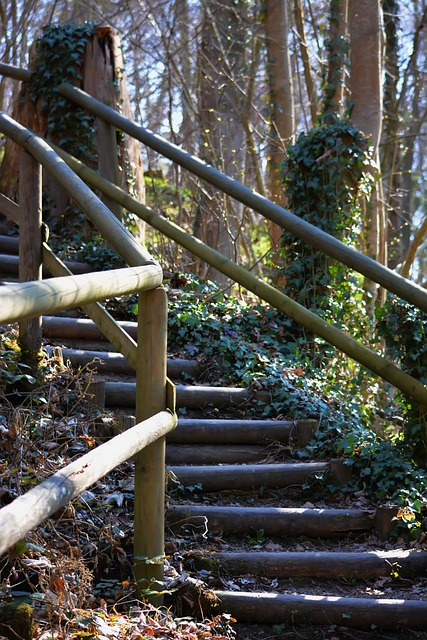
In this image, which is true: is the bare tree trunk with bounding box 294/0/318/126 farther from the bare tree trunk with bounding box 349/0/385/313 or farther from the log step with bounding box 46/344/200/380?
the log step with bounding box 46/344/200/380

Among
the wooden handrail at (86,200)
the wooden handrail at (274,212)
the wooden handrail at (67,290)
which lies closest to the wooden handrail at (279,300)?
the wooden handrail at (274,212)

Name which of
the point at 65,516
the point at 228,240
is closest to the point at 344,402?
the point at 65,516

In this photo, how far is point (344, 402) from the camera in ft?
17.8

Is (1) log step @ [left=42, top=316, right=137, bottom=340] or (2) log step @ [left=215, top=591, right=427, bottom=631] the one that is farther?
(1) log step @ [left=42, top=316, right=137, bottom=340]

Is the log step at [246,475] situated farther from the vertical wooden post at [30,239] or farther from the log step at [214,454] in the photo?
the vertical wooden post at [30,239]

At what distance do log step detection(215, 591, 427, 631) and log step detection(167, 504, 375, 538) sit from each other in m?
0.55

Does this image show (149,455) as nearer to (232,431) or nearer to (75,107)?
(232,431)

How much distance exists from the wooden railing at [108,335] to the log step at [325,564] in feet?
1.93

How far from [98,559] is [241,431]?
1.58m

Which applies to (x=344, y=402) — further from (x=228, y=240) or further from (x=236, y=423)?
(x=228, y=240)

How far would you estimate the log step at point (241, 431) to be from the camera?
455 centimetres

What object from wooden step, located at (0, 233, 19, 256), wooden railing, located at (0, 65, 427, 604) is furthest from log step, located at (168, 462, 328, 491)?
wooden step, located at (0, 233, 19, 256)

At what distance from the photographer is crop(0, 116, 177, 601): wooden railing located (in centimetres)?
201

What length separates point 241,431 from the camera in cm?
468
